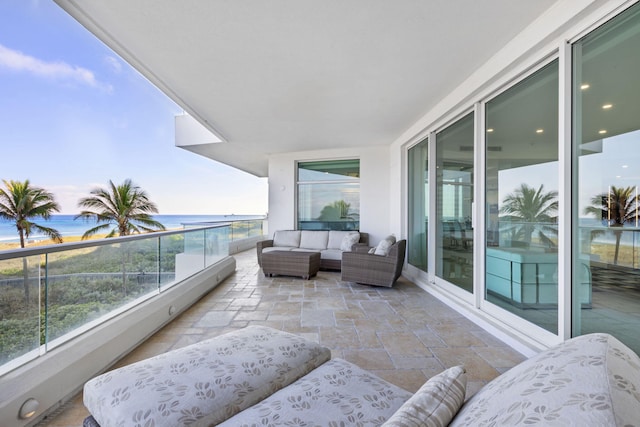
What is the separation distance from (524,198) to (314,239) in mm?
4197

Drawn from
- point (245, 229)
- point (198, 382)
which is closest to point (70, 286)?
point (198, 382)

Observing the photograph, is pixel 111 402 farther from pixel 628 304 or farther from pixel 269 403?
pixel 628 304

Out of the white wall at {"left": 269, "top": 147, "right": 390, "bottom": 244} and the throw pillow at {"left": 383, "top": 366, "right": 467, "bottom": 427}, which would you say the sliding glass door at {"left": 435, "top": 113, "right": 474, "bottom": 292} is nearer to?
the white wall at {"left": 269, "top": 147, "right": 390, "bottom": 244}

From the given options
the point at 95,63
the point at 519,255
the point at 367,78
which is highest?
the point at 95,63

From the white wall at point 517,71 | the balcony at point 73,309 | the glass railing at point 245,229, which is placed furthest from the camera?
the glass railing at point 245,229

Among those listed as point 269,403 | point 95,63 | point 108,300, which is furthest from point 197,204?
point 269,403

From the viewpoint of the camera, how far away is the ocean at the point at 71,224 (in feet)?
30.9

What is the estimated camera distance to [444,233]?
3.99 metres

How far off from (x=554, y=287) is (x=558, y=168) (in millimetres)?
940

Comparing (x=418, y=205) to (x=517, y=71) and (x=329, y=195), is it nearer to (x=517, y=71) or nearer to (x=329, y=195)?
(x=329, y=195)

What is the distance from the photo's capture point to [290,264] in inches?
192

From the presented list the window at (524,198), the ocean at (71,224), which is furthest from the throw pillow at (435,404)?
the ocean at (71,224)

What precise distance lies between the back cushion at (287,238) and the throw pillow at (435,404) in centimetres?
542

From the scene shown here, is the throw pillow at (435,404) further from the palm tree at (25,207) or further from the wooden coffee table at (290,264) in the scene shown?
the palm tree at (25,207)
